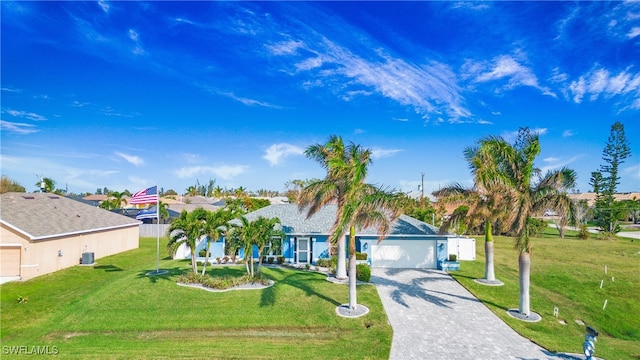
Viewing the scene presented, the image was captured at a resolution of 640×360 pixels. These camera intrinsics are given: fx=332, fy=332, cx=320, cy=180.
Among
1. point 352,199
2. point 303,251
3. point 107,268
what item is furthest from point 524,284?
point 107,268

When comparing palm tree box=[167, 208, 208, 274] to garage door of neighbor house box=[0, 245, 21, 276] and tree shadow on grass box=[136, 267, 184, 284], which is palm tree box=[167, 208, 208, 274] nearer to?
tree shadow on grass box=[136, 267, 184, 284]

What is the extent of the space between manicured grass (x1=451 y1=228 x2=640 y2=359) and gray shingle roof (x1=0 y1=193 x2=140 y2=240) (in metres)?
29.8

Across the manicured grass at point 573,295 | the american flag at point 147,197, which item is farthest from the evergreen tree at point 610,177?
the american flag at point 147,197

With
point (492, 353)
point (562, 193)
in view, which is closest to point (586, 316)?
point (562, 193)

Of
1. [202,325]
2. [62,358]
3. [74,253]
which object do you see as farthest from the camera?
[74,253]

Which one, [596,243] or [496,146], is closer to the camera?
[496,146]

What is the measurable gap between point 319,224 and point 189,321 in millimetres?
13303

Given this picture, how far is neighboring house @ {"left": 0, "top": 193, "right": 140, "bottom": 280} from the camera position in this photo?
22.6 metres

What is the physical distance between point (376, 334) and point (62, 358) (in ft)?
38.6

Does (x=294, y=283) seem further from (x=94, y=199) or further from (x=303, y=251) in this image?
(x=94, y=199)

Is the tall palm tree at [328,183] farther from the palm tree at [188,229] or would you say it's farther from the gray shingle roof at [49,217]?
the gray shingle roof at [49,217]

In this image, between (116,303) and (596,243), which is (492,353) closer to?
(116,303)

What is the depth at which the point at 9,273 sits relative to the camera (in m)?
22.4

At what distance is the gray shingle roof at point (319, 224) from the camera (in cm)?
2520
